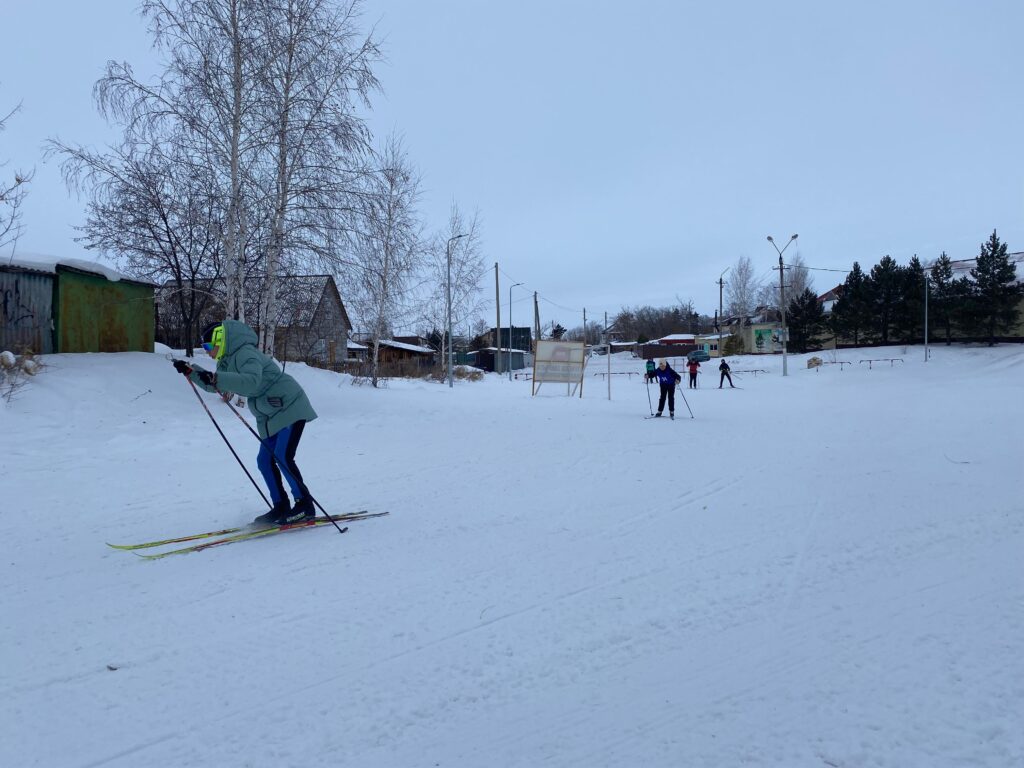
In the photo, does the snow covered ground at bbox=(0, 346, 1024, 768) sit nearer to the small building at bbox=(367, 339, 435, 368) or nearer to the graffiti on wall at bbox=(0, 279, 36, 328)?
the graffiti on wall at bbox=(0, 279, 36, 328)

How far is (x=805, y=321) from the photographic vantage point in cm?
5200

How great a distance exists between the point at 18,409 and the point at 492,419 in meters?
8.58

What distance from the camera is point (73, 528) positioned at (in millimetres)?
5438

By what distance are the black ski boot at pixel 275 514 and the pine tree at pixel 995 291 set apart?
157ft

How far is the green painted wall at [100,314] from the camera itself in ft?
41.2

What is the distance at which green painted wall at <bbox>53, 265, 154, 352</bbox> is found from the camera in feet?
41.2

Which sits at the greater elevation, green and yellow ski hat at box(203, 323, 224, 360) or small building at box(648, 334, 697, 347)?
small building at box(648, 334, 697, 347)

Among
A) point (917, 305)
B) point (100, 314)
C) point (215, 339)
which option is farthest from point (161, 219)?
point (917, 305)

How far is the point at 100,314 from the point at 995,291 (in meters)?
48.5

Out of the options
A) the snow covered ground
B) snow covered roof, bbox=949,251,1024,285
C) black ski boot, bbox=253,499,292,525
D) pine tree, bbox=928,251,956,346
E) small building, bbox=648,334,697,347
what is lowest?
the snow covered ground

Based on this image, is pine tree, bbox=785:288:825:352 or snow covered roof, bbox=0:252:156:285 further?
pine tree, bbox=785:288:825:352

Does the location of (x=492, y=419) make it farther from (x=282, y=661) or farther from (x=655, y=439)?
(x=282, y=661)

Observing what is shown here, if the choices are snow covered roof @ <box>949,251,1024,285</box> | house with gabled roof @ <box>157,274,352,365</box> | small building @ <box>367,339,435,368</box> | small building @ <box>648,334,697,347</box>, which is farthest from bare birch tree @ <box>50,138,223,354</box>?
small building @ <box>648,334,697,347</box>

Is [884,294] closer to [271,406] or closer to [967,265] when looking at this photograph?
[967,265]
